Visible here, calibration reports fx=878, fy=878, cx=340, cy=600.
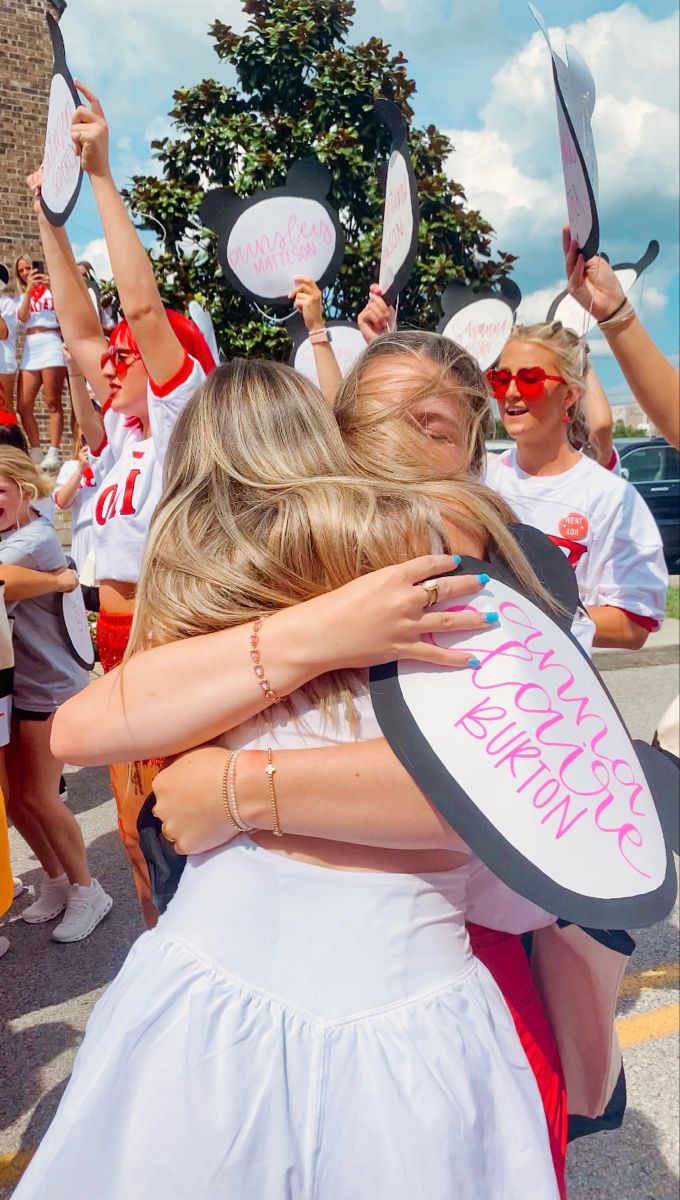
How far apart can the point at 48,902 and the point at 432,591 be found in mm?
2679

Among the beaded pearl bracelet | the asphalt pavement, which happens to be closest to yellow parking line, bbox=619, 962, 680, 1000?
the asphalt pavement

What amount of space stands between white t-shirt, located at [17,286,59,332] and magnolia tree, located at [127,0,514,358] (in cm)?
47

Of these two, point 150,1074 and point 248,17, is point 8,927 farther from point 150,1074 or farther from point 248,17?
point 248,17

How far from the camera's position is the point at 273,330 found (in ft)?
17.0

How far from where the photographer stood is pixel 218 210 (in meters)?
3.33

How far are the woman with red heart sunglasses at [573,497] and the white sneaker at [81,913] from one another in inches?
76.2

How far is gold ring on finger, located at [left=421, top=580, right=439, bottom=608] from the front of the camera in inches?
39.1

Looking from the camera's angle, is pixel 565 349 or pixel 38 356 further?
pixel 38 356

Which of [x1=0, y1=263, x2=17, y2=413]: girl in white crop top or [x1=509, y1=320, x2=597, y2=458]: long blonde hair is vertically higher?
[x1=0, y1=263, x2=17, y2=413]: girl in white crop top

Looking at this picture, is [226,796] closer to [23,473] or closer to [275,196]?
[23,473]

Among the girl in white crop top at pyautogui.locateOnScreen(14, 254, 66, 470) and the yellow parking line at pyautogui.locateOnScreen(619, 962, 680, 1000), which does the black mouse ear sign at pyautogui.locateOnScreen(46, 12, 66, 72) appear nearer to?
the girl in white crop top at pyautogui.locateOnScreen(14, 254, 66, 470)

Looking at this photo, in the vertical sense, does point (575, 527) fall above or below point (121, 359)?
below

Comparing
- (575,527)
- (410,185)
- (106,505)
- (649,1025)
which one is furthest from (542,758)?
(410,185)

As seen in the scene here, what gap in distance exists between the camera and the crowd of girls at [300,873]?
3.10 feet
